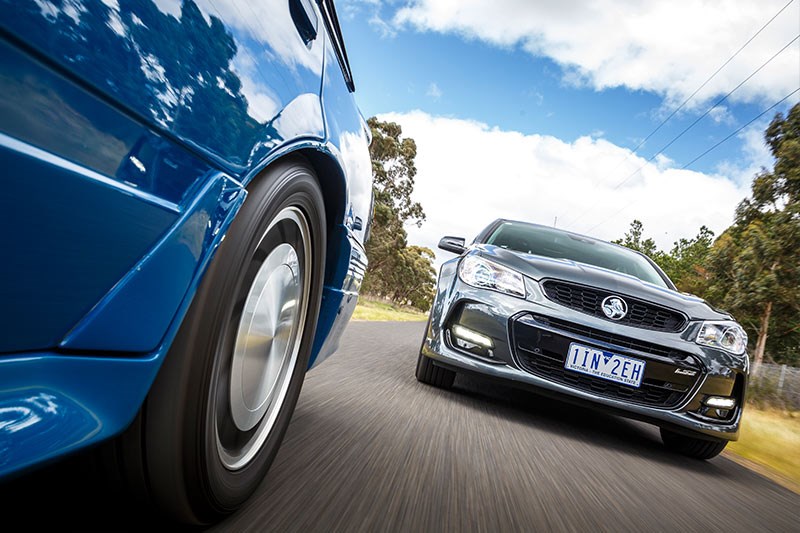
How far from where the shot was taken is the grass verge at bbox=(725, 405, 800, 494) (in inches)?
155

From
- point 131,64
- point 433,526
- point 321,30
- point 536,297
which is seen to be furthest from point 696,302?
point 131,64

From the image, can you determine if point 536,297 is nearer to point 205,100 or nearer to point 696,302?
point 696,302

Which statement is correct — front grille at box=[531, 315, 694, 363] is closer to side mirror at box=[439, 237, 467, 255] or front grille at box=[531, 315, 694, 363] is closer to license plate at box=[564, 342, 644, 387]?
license plate at box=[564, 342, 644, 387]

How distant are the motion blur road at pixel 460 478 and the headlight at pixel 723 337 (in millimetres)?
762

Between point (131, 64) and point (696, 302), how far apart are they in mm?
3808

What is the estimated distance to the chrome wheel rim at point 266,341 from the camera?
57.1 inches

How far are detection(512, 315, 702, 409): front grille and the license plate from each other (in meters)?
0.03

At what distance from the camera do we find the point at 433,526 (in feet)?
5.26

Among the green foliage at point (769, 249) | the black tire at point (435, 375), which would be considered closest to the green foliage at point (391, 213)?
the green foliage at point (769, 249)

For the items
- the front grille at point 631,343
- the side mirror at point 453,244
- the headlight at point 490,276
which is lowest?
the front grille at point 631,343

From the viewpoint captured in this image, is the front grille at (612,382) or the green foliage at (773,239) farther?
the green foliage at (773,239)

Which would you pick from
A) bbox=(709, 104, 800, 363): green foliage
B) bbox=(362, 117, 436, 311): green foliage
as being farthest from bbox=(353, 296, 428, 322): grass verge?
bbox=(709, 104, 800, 363): green foliage

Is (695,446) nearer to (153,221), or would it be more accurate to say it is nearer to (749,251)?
(153,221)

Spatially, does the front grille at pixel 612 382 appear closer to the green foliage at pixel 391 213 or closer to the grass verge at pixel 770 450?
the grass verge at pixel 770 450
